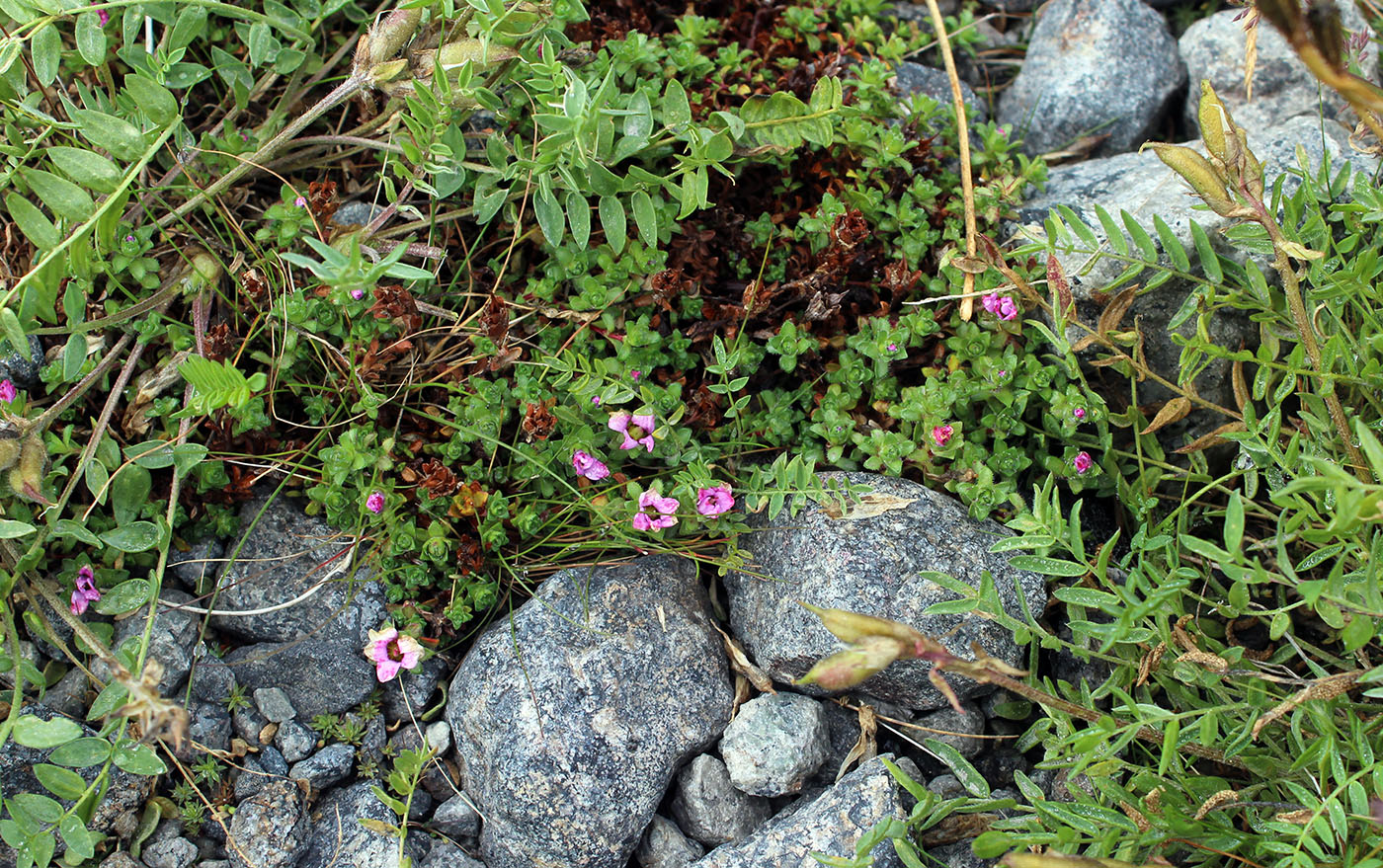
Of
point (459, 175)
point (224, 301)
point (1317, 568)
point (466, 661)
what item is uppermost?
point (459, 175)

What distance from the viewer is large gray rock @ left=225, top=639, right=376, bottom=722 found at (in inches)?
121

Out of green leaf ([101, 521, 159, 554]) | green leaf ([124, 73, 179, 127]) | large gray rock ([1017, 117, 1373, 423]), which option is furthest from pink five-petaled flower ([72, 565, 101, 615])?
large gray rock ([1017, 117, 1373, 423])

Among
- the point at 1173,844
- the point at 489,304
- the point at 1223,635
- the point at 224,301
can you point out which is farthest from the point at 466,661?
the point at 1223,635

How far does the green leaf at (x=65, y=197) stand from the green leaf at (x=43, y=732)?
3.94 ft

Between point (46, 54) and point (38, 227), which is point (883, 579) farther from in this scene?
point (46, 54)

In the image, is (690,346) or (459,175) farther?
(690,346)

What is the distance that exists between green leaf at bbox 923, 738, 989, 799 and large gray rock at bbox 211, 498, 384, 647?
172 cm

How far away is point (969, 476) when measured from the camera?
119 inches

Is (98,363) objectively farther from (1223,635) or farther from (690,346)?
(1223,635)

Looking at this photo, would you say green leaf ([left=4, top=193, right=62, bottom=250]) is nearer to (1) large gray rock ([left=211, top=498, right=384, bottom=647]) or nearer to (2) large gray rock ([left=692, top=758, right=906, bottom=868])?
(1) large gray rock ([left=211, top=498, right=384, bottom=647])

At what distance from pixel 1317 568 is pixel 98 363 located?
3.65 m

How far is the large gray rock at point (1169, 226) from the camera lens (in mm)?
3195

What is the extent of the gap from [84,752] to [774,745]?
179 cm

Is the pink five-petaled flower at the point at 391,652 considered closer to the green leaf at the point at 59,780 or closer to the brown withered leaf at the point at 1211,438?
the green leaf at the point at 59,780
